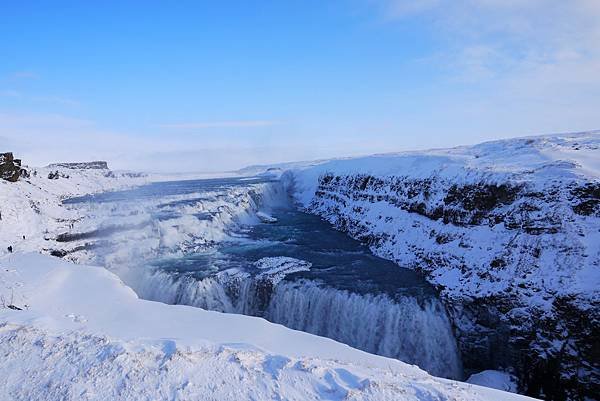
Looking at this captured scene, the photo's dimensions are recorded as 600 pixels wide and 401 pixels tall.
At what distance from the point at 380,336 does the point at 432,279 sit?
15.3ft

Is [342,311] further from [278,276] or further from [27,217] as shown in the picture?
[27,217]

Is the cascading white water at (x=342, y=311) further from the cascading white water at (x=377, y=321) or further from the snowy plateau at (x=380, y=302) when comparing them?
the snowy plateau at (x=380, y=302)

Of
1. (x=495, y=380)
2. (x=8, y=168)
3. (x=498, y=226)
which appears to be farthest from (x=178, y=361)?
(x=8, y=168)

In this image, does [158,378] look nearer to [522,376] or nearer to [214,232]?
[522,376]

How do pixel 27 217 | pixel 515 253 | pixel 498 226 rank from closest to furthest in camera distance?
pixel 515 253
pixel 498 226
pixel 27 217

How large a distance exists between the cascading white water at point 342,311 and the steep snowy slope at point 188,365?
7418 mm

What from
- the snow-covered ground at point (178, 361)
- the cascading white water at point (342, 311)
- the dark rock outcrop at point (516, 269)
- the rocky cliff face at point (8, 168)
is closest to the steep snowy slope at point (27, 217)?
the rocky cliff face at point (8, 168)

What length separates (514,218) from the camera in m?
17.7

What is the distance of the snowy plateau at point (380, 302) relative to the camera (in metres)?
6.41

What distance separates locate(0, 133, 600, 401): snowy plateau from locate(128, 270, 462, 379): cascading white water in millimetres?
337

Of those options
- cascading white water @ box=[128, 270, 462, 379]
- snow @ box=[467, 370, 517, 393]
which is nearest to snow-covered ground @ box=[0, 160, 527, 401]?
cascading white water @ box=[128, 270, 462, 379]

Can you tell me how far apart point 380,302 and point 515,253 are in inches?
235

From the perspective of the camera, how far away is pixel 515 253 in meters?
16.3

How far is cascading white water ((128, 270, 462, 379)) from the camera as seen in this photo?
14.9 m
